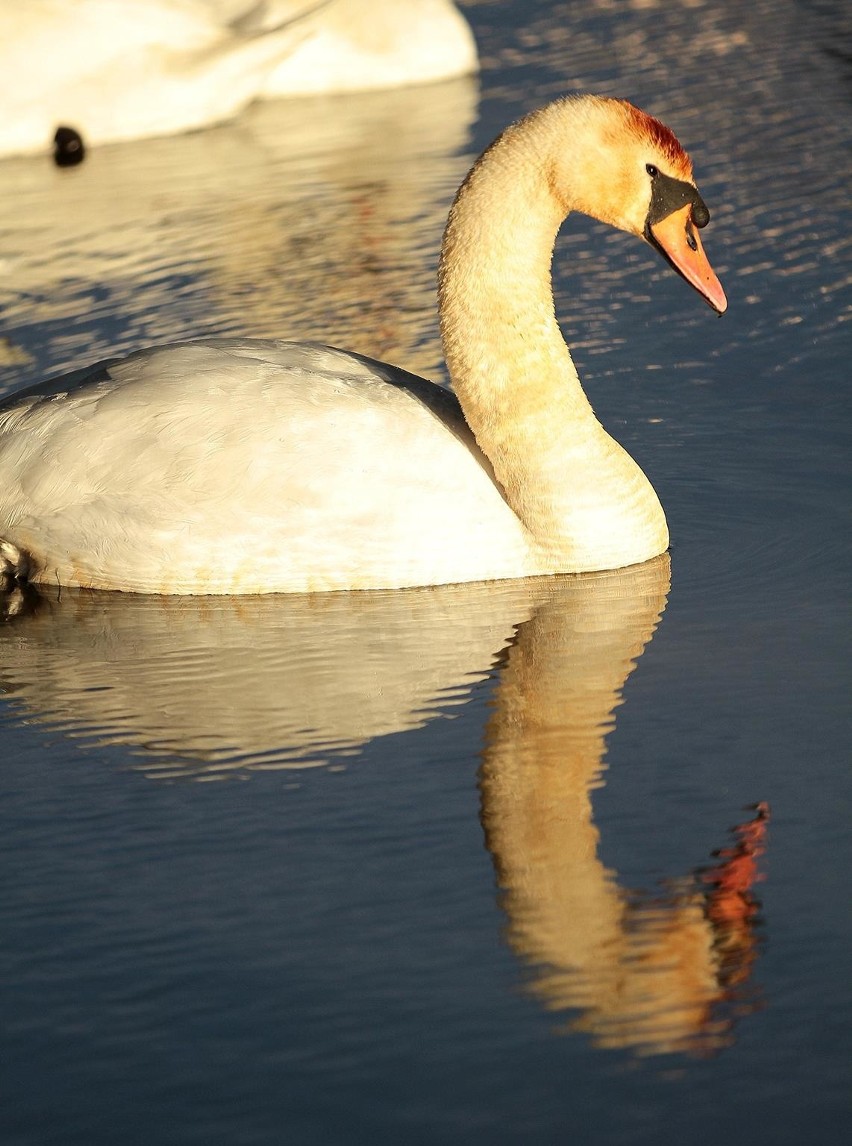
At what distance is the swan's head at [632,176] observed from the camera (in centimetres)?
570

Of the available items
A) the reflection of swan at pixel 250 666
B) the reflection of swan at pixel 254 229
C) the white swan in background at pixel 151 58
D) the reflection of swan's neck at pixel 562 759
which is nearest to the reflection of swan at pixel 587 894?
the reflection of swan's neck at pixel 562 759

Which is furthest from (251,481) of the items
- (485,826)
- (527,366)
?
(485,826)

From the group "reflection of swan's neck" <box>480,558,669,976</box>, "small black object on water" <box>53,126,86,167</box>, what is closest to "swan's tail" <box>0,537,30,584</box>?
"reflection of swan's neck" <box>480,558,669,976</box>

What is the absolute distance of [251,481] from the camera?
18.9 feet

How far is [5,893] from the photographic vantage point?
4.32 m

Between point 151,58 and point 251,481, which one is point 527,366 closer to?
point 251,481

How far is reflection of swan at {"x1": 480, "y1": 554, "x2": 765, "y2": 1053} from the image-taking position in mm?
3701

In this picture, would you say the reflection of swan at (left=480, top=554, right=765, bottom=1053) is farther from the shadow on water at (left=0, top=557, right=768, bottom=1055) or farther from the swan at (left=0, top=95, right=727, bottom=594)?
the swan at (left=0, top=95, right=727, bottom=594)

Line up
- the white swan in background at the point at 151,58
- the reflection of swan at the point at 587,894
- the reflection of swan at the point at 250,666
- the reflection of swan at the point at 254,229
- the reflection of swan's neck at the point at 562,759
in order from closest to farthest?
the reflection of swan at the point at 587,894 → the reflection of swan's neck at the point at 562,759 → the reflection of swan at the point at 250,666 → the reflection of swan at the point at 254,229 → the white swan in background at the point at 151,58

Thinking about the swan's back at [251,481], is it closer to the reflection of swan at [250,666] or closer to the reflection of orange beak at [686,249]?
the reflection of swan at [250,666]

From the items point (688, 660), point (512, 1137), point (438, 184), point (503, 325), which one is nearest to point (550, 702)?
point (688, 660)

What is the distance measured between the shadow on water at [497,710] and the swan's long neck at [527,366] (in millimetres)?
180

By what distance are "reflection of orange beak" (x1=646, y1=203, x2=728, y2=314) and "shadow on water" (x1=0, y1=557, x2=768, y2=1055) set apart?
0.86 m

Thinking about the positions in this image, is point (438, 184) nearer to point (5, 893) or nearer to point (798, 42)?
point (798, 42)
